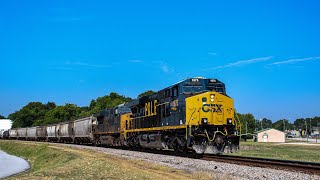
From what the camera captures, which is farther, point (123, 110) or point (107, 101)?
point (107, 101)

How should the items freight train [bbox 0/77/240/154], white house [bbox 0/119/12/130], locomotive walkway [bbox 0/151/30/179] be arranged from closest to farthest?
1. freight train [bbox 0/77/240/154]
2. locomotive walkway [bbox 0/151/30/179]
3. white house [bbox 0/119/12/130]

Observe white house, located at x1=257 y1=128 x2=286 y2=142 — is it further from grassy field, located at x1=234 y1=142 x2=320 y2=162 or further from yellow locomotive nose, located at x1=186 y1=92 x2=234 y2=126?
yellow locomotive nose, located at x1=186 y1=92 x2=234 y2=126

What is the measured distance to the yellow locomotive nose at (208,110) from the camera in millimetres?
20547

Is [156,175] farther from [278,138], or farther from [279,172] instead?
[278,138]

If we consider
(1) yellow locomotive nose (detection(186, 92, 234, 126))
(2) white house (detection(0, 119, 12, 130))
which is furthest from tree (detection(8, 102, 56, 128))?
(1) yellow locomotive nose (detection(186, 92, 234, 126))

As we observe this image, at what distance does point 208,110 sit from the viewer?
20.7 m

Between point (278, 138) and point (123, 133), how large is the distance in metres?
83.7

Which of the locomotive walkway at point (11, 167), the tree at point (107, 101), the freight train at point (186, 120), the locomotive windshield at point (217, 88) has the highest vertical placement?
the tree at point (107, 101)

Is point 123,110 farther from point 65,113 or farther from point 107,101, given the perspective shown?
point 65,113

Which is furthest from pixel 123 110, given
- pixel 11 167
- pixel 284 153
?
pixel 284 153

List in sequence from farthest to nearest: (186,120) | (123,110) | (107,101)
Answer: (107,101) → (123,110) → (186,120)

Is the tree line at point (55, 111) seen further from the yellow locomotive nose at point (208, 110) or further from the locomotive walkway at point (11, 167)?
the yellow locomotive nose at point (208, 110)

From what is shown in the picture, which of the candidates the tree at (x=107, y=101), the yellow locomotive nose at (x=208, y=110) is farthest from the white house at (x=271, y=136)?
the yellow locomotive nose at (x=208, y=110)

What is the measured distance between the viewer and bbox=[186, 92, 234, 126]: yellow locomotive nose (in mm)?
20547
